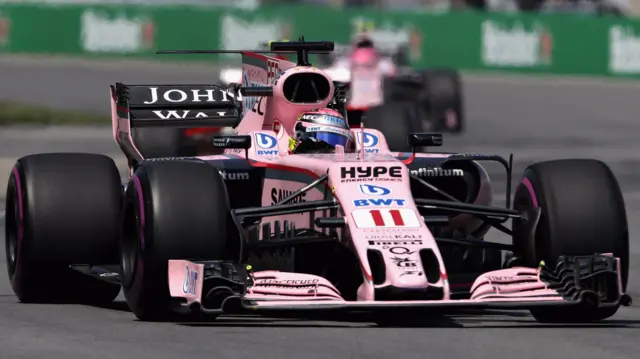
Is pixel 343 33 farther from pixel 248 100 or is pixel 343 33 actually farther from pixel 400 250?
pixel 400 250

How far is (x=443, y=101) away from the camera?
29.4 meters

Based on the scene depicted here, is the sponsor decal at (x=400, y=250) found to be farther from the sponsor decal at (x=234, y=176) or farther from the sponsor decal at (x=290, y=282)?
the sponsor decal at (x=234, y=176)

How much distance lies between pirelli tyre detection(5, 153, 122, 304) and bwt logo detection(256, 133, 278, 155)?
0.93 metres

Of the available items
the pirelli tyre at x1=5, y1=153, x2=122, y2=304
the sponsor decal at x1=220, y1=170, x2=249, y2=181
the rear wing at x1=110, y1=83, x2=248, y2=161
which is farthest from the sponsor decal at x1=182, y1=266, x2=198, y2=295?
the rear wing at x1=110, y1=83, x2=248, y2=161

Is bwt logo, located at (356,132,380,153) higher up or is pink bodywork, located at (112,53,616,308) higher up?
bwt logo, located at (356,132,380,153)

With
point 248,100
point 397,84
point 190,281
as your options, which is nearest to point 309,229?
point 190,281

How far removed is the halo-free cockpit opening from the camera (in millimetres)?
11789

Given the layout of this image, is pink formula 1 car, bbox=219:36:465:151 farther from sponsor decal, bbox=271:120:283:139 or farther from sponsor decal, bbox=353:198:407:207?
sponsor decal, bbox=353:198:407:207

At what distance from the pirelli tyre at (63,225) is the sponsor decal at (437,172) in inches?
73.5

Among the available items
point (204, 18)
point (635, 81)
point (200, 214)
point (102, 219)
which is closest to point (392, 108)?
point (102, 219)

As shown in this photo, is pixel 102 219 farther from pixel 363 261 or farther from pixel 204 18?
pixel 204 18

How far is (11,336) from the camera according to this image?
927 centimetres

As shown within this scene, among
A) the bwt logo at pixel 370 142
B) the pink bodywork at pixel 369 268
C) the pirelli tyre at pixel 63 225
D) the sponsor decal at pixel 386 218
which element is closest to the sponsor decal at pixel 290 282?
the pink bodywork at pixel 369 268

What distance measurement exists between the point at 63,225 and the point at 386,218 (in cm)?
Result: 225
